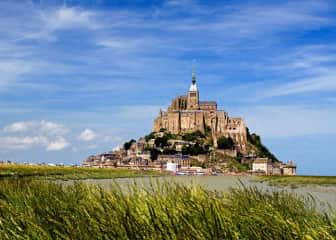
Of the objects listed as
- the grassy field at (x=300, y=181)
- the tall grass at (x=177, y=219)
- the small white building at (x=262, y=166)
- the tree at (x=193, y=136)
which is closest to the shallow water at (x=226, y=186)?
the tall grass at (x=177, y=219)

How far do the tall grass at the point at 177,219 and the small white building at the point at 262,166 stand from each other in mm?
110396

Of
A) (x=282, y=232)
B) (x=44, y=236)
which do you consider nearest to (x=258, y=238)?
(x=282, y=232)

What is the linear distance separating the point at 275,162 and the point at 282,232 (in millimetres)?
126690

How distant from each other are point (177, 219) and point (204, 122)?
122 meters

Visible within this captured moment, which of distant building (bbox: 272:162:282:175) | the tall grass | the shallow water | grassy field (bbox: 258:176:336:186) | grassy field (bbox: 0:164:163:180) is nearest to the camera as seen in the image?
the tall grass

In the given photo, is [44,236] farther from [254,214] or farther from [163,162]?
[163,162]

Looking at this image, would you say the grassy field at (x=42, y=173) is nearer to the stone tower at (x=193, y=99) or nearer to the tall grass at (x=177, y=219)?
the tall grass at (x=177, y=219)

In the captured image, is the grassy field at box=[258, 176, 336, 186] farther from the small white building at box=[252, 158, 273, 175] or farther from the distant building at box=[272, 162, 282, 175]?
the distant building at box=[272, 162, 282, 175]

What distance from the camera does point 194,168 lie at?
115750 millimetres

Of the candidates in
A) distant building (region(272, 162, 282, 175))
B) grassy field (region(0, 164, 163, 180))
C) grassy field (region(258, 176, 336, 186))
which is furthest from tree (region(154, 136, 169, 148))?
grassy field (region(0, 164, 163, 180))

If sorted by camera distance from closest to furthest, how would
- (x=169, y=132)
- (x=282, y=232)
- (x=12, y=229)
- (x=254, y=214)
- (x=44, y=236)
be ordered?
(x=282, y=232)
(x=254, y=214)
(x=44, y=236)
(x=12, y=229)
(x=169, y=132)

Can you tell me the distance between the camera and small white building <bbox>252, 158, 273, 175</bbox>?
117 metres

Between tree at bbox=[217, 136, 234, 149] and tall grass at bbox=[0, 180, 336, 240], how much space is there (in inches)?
4563

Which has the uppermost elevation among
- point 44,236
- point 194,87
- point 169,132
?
point 194,87
